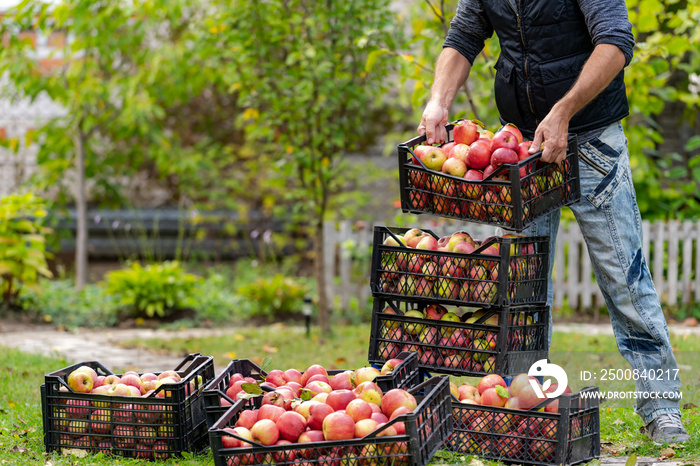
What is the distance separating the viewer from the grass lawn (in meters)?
3.01

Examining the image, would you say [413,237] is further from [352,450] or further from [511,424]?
[352,450]

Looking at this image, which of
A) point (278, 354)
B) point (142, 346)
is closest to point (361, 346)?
point (278, 354)

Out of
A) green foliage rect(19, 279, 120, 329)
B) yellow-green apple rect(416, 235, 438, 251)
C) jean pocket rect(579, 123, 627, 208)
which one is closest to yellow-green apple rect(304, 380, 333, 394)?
yellow-green apple rect(416, 235, 438, 251)

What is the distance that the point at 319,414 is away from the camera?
2.60 m

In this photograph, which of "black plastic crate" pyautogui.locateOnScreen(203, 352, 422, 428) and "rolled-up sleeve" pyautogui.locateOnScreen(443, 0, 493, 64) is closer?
"black plastic crate" pyautogui.locateOnScreen(203, 352, 422, 428)

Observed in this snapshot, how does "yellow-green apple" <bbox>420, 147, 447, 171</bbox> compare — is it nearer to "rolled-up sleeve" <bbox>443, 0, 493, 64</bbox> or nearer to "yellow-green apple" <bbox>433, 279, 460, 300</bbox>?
"yellow-green apple" <bbox>433, 279, 460, 300</bbox>

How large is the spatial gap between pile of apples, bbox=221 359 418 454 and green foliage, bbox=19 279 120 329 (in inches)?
184

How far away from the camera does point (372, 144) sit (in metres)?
10.6

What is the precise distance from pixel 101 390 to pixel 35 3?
6.00 m

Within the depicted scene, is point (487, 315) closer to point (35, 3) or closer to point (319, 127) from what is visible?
point (319, 127)

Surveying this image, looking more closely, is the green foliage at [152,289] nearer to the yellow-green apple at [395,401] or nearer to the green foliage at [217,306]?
the green foliage at [217,306]

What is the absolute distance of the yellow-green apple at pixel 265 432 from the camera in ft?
8.29

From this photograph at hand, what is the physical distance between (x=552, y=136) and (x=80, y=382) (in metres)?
2.17

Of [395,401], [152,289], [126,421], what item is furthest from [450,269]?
[152,289]
